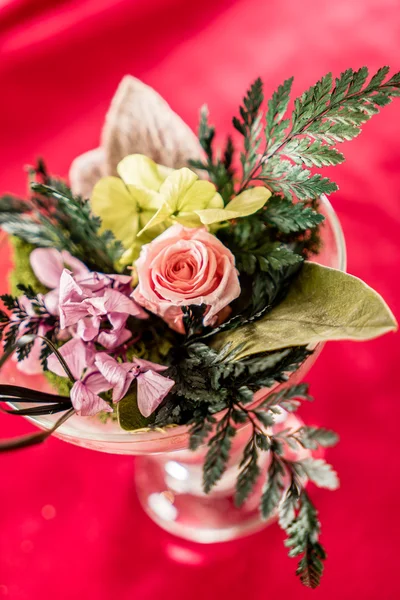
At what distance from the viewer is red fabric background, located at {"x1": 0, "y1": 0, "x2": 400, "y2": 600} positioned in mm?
693

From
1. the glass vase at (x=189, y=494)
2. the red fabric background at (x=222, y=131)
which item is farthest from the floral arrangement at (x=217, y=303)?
the red fabric background at (x=222, y=131)

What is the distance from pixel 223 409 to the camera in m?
0.43

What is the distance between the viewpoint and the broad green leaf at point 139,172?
1.66 ft

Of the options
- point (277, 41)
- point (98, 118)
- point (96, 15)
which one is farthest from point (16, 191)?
point (277, 41)

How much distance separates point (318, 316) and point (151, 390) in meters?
0.13

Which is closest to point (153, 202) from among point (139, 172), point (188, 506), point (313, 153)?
point (139, 172)

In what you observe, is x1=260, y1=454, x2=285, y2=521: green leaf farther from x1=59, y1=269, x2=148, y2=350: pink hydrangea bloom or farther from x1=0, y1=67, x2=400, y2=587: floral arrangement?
x1=59, y1=269, x2=148, y2=350: pink hydrangea bloom

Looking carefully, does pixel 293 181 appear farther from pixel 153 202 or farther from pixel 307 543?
pixel 307 543

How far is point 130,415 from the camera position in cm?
44

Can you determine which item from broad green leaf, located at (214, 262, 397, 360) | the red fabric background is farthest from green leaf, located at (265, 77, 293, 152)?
the red fabric background

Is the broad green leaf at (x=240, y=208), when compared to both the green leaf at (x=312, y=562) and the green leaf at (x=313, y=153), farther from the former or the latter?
the green leaf at (x=312, y=562)

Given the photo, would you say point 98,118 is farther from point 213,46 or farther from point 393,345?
point 393,345

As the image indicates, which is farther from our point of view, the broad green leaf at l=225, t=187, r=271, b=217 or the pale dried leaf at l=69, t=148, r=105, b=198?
the pale dried leaf at l=69, t=148, r=105, b=198

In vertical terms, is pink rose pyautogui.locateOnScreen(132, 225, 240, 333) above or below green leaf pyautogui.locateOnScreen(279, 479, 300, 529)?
above
